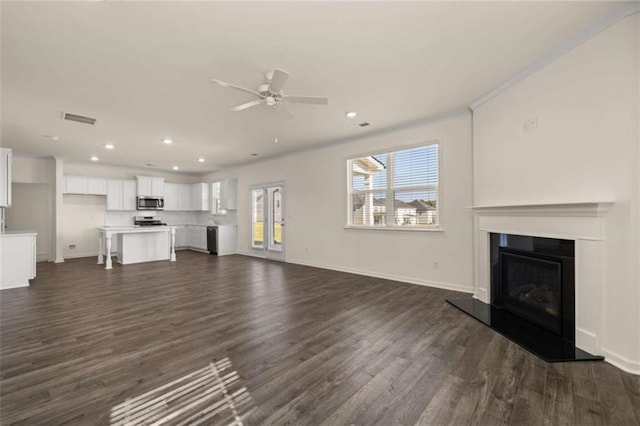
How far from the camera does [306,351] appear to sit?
2432 millimetres

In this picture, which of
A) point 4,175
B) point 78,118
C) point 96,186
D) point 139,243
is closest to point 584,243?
point 78,118

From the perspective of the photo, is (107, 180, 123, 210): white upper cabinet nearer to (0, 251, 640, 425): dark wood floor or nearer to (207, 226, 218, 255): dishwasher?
(207, 226, 218, 255): dishwasher

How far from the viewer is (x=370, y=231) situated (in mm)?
5355

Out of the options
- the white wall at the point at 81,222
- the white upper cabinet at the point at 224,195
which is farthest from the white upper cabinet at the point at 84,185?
the white upper cabinet at the point at 224,195

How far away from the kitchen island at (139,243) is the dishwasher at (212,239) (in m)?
1.18

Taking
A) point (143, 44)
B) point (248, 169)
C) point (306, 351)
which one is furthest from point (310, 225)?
point (143, 44)

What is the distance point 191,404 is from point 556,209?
3.46 m

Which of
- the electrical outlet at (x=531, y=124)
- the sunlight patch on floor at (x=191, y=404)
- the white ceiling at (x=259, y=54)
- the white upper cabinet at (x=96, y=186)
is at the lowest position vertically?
the sunlight patch on floor at (x=191, y=404)

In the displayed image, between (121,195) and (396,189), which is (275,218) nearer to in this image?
(396,189)

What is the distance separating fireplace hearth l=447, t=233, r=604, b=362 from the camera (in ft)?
8.36

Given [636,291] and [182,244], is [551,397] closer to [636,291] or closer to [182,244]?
[636,291]

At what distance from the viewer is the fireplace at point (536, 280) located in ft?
8.57

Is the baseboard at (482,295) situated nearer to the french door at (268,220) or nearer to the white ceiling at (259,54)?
the white ceiling at (259,54)

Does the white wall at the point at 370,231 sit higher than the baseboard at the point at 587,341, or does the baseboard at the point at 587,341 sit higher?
the white wall at the point at 370,231
